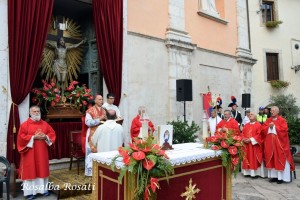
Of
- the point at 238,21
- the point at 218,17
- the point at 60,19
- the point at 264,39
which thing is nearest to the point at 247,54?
the point at 238,21

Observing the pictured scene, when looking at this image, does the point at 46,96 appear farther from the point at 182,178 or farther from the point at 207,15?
the point at 207,15

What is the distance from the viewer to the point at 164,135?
423 centimetres

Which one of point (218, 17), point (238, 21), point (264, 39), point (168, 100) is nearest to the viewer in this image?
point (168, 100)

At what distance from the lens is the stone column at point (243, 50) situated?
12.7 meters

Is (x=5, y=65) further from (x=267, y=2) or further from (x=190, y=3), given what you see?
(x=267, y=2)

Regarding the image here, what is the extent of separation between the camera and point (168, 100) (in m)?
9.40

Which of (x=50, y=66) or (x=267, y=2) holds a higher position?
(x=267, y=2)

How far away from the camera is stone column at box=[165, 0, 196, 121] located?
9.43 meters

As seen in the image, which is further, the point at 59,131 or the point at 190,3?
the point at 190,3

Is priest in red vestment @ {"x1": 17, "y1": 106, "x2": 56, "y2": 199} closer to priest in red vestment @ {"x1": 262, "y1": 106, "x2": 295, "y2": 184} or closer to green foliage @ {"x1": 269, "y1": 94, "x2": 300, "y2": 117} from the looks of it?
priest in red vestment @ {"x1": 262, "y1": 106, "x2": 295, "y2": 184}

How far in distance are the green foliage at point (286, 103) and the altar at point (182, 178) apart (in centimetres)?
1242

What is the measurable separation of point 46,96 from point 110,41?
7.15 ft

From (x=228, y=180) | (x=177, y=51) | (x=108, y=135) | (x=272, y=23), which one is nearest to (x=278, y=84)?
(x=272, y=23)

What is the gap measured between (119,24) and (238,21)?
22.6 ft
